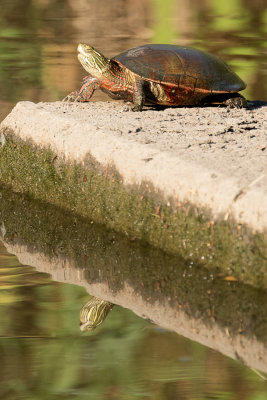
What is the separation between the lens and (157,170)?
3.97 meters

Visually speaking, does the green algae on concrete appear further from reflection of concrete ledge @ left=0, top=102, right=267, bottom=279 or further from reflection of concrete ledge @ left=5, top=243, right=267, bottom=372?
reflection of concrete ledge @ left=5, top=243, right=267, bottom=372

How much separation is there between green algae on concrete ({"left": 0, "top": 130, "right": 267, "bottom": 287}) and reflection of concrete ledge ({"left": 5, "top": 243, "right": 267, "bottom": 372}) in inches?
11.6

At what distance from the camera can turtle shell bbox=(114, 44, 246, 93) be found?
17.6ft

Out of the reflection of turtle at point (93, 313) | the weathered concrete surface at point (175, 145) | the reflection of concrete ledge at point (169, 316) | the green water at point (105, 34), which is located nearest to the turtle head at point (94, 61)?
the weathered concrete surface at point (175, 145)

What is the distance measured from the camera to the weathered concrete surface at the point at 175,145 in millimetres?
3631

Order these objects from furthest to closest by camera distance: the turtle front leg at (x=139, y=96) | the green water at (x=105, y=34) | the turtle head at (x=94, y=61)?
the green water at (x=105, y=34), the turtle head at (x=94, y=61), the turtle front leg at (x=139, y=96)

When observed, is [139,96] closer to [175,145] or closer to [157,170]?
[175,145]

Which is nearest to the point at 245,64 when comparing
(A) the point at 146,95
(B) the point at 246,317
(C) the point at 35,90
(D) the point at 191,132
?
(C) the point at 35,90

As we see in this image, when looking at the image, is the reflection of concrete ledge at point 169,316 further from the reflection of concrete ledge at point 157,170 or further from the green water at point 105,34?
the green water at point 105,34

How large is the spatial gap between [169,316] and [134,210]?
0.77 metres

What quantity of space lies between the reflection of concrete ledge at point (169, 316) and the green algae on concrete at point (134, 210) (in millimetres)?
294

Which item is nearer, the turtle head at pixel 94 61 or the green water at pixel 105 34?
the turtle head at pixel 94 61

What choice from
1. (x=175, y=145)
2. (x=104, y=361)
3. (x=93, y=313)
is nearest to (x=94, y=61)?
(x=175, y=145)

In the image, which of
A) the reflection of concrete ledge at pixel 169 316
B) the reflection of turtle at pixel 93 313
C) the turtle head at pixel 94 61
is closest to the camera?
the reflection of concrete ledge at pixel 169 316
